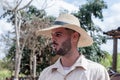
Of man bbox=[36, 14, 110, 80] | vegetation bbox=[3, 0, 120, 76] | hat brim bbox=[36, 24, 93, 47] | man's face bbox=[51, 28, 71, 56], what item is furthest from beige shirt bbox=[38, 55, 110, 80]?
vegetation bbox=[3, 0, 120, 76]

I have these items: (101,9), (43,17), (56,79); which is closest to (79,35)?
(56,79)

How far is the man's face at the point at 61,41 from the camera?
3.27 metres

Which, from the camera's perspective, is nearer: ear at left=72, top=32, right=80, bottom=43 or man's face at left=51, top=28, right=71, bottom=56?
man's face at left=51, top=28, right=71, bottom=56

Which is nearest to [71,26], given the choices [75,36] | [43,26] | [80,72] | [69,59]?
[75,36]

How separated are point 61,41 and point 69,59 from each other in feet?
0.49

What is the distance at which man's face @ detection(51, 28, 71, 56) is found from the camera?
327cm

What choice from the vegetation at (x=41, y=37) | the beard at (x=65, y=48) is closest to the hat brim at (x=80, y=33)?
the beard at (x=65, y=48)

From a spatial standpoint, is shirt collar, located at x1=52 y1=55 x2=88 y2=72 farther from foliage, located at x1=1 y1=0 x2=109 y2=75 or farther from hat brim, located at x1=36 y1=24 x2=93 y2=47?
foliage, located at x1=1 y1=0 x2=109 y2=75

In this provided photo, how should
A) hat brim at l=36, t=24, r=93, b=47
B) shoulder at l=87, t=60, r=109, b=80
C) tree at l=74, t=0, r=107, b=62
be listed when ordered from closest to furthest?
shoulder at l=87, t=60, r=109, b=80 < hat brim at l=36, t=24, r=93, b=47 < tree at l=74, t=0, r=107, b=62

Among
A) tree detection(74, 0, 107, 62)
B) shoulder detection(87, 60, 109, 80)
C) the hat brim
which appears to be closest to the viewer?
shoulder detection(87, 60, 109, 80)

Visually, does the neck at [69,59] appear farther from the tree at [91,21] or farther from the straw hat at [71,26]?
the tree at [91,21]

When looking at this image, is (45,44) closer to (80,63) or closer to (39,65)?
(39,65)

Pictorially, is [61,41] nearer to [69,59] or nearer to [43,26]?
[69,59]

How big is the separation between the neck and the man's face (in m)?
0.03
